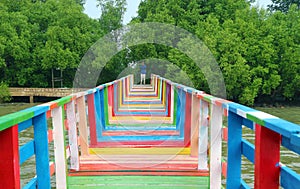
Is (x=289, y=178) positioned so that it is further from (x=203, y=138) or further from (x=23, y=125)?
(x=203, y=138)

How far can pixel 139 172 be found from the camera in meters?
3.18

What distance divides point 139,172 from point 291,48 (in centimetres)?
2081

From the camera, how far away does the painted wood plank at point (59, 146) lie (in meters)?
2.50

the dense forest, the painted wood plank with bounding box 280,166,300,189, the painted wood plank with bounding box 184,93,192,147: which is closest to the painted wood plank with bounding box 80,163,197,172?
the painted wood plank with bounding box 184,93,192,147

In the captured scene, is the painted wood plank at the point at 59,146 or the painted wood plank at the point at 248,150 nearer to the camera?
the painted wood plank at the point at 248,150

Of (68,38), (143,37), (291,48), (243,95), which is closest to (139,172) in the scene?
(143,37)

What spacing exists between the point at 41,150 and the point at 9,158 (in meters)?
0.50

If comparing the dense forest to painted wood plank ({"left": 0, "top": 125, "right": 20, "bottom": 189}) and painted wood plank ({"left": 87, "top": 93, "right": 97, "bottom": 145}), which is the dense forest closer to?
painted wood plank ({"left": 87, "top": 93, "right": 97, "bottom": 145})

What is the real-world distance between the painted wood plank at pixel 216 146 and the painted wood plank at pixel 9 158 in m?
1.42

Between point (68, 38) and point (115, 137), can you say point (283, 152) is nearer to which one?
point (115, 137)

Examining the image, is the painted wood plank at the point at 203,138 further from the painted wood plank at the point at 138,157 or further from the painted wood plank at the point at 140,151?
the painted wood plank at the point at 140,151

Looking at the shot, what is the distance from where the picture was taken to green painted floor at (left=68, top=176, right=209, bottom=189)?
2.87 meters

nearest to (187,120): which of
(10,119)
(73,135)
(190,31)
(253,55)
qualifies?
(73,135)

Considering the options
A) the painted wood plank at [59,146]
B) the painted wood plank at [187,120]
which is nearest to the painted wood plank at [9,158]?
the painted wood plank at [59,146]
